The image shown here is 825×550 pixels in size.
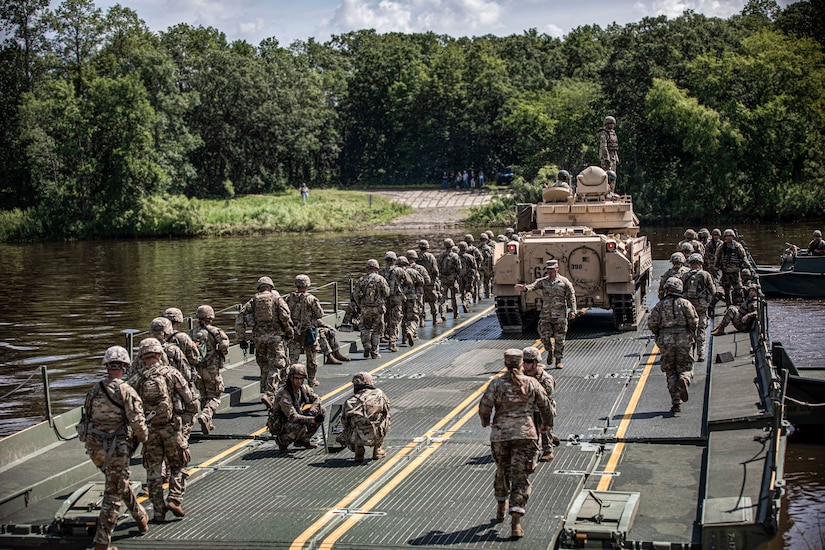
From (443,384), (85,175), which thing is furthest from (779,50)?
(443,384)

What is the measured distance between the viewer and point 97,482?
12727 mm

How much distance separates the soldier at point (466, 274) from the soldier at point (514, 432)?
15.0 meters

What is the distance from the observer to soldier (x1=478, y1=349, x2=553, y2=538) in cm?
1055

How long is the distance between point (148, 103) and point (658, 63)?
3205cm

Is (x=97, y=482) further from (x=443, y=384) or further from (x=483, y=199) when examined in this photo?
(x=483, y=199)

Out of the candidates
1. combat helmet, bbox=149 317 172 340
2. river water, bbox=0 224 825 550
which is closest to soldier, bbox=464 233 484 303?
river water, bbox=0 224 825 550

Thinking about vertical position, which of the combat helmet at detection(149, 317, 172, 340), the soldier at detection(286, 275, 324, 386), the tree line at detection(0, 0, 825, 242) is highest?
the tree line at detection(0, 0, 825, 242)

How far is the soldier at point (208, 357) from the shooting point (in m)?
14.9

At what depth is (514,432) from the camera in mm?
10555

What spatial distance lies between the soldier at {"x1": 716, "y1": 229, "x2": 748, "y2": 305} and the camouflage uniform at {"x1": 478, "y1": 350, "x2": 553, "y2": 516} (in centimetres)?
1269

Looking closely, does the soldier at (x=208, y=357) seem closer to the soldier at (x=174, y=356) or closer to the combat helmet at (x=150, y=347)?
the soldier at (x=174, y=356)

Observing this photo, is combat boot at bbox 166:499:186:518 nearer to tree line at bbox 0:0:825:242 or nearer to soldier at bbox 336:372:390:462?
soldier at bbox 336:372:390:462

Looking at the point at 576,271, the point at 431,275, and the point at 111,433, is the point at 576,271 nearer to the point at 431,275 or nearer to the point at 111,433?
the point at 431,275

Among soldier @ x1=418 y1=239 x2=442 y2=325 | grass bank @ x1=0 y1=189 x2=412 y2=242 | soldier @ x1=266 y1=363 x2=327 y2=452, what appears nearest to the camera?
soldier @ x1=266 y1=363 x2=327 y2=452
